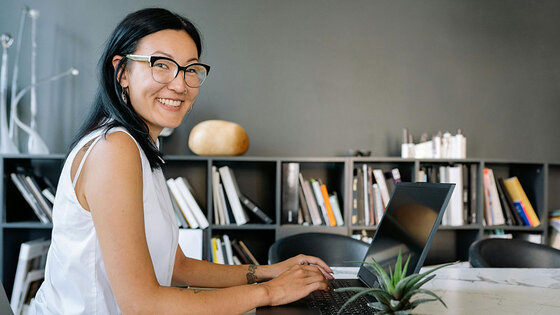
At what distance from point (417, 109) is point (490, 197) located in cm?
83

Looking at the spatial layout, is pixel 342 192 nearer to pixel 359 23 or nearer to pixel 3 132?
pixel 359 23

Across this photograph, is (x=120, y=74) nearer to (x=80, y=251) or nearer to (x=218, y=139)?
(x=80, y=251)

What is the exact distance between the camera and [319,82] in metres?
3.30

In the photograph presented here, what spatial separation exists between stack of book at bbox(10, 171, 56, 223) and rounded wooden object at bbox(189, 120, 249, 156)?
3.32 feet

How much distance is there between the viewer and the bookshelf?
2.84 metres

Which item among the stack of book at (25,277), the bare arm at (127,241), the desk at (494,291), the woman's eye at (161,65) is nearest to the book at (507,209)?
the desk at (494,291)

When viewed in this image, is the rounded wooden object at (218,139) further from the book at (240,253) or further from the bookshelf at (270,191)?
the book at (240,253)

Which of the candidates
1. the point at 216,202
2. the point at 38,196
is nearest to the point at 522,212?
the point at 216,202

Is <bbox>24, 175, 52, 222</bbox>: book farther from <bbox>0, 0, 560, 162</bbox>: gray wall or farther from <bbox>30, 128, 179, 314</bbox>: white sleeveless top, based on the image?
<bbox>30, 128, 179, 314</bbox>: white sleeveless top

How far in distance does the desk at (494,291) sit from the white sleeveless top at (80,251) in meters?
0.70

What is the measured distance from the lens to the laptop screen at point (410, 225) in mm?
1132

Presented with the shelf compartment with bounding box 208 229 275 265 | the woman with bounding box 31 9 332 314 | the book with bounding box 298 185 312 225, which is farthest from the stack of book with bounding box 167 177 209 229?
the woman with bounding box 31 9 332 314

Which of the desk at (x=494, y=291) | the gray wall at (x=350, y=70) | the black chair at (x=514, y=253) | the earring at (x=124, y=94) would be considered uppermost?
the gray wall at (x=350, y=70)

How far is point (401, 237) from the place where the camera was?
1.29 meters
